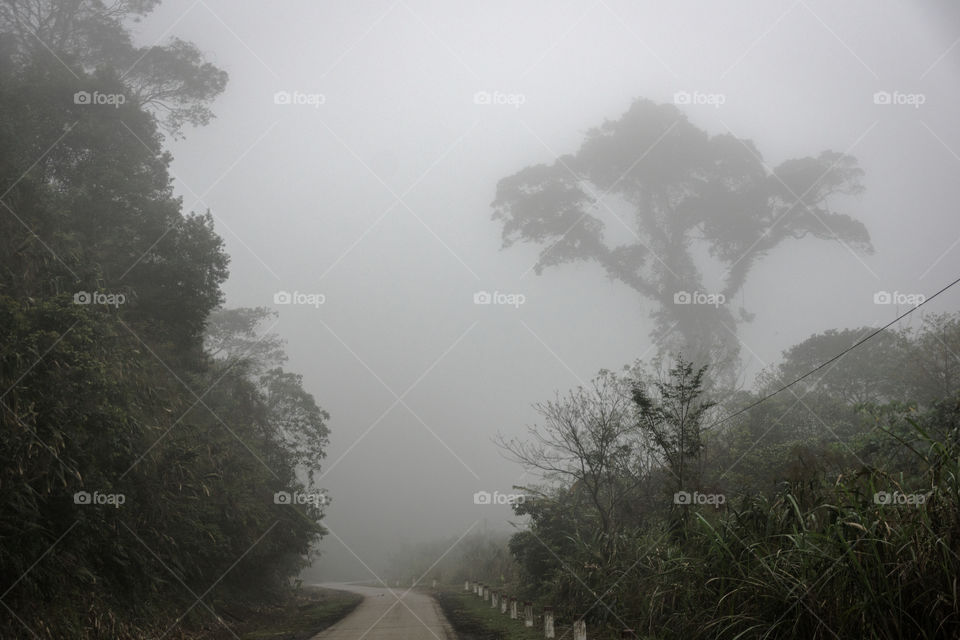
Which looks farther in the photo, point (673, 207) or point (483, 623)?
point (673, 207)

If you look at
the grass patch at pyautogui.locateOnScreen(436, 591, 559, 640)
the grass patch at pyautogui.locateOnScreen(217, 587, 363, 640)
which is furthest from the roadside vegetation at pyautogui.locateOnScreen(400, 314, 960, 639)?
the grass patch at pyautogui.locateOnScreen(217, 587, 363, 640)

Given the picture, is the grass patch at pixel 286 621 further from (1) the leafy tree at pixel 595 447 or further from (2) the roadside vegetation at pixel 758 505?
(1) the leafy tree at pixel 595 447

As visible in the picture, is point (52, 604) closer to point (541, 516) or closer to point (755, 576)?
point (755, 576)

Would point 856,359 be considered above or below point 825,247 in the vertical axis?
below

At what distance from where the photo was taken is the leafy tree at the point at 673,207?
116ft

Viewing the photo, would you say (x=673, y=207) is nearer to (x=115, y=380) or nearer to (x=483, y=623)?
(x=483, y=623)

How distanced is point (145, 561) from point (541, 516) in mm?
9259

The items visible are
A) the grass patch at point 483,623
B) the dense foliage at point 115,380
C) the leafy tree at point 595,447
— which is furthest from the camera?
the leafy tree at point 595,447

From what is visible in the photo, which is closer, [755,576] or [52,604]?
[755,576]

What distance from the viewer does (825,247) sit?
1531 inches

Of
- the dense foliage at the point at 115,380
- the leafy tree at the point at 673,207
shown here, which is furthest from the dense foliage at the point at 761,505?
the leafy tree at the point at 673,207

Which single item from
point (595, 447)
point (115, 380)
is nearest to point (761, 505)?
point (595, 447)

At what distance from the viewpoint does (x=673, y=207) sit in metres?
38.8

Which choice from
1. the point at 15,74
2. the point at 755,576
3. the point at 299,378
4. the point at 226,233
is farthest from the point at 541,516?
the point at 226,233
